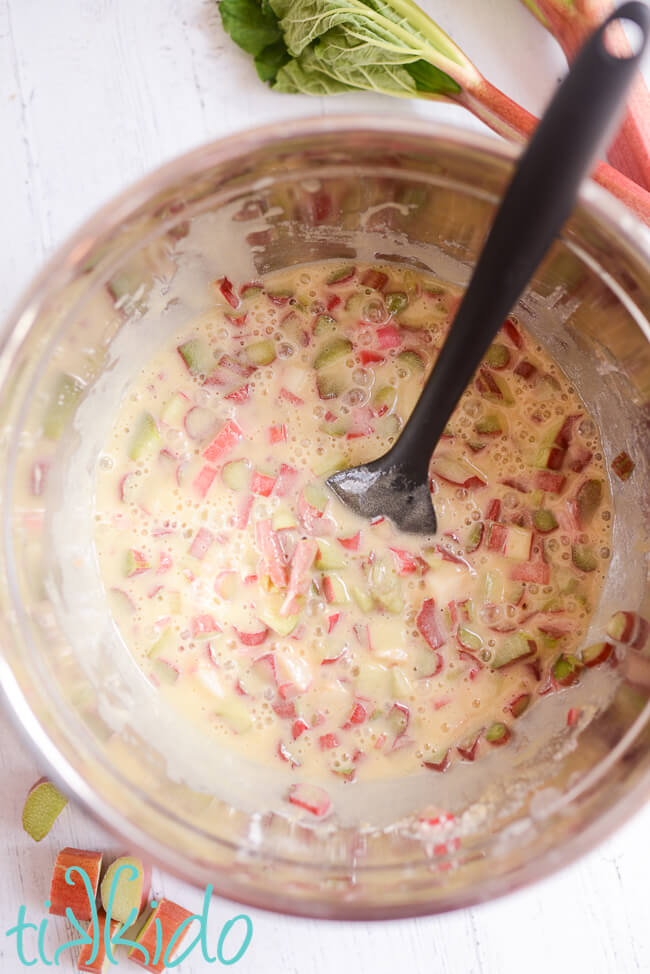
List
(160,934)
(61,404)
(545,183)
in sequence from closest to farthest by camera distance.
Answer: (545,183) → (61,404) → (160,934)

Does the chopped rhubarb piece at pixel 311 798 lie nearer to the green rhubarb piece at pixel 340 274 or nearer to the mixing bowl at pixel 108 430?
the mixing bowl at pixel 108 430

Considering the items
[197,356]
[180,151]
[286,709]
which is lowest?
[286,709]

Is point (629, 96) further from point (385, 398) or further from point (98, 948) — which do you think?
point (98, 948)

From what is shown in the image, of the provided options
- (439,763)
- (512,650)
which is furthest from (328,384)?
(439,763)

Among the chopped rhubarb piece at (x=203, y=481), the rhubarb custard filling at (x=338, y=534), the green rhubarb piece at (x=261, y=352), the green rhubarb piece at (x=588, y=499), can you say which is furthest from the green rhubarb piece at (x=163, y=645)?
the green rhubarb piece at (x=588, y=499)

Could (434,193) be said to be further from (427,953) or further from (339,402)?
(427,953)

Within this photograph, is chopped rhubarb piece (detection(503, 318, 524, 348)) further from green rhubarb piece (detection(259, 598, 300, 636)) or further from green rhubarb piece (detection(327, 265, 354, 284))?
green rhubarb piece (detection(259, 598, 300, 636))

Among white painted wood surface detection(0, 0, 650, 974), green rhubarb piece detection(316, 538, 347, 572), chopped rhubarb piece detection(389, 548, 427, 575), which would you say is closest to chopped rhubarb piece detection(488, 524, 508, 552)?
chopped rhubarb piece detection(389, 548, 427, 575)

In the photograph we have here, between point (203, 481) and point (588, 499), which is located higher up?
point (588, 499)
